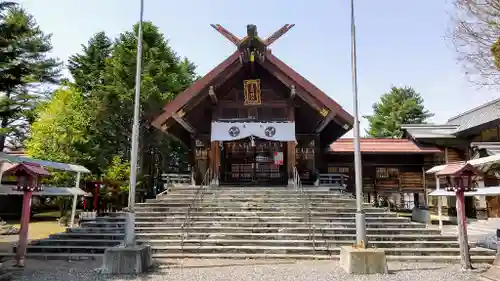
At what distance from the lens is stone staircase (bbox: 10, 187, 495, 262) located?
9.48m

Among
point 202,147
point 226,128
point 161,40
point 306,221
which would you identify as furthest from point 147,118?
point 306,221

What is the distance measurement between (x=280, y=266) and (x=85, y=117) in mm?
20340

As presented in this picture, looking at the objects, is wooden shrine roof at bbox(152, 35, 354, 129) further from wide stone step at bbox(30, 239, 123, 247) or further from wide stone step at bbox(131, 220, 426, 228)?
wide stone step at bbox(30, 239, 123, 247)

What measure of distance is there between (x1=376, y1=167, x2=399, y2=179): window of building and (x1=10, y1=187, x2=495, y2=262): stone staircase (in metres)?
12.3

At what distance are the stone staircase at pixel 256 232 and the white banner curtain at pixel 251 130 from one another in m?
3.89

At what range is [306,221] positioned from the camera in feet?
35.9

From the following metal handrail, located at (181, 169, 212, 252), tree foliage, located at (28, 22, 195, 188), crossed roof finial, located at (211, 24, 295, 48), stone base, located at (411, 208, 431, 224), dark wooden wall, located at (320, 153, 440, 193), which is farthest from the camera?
dark wooden wall, located at (320, 153, 440, 193)

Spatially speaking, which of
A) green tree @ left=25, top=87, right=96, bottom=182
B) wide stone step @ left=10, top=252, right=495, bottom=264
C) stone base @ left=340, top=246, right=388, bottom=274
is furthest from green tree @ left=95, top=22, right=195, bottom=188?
stone base @ left=340, top=246, right=388, bottom=274

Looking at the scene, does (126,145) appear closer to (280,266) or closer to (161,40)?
(161,40)

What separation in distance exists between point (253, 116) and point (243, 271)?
990 cm

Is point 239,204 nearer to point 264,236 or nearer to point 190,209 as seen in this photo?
point 190,209

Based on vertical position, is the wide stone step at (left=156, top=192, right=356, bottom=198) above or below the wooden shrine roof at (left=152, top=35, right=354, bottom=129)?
below

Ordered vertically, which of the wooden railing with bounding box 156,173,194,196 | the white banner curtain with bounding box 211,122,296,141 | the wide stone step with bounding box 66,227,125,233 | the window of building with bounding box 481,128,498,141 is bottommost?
the wide stone step with bounding box 66,227,125,233

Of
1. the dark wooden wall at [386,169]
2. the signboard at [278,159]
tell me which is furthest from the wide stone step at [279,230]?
the dark wooden wall at [386,169]
